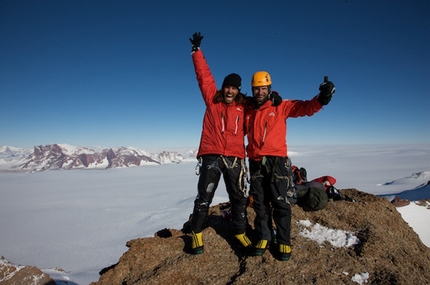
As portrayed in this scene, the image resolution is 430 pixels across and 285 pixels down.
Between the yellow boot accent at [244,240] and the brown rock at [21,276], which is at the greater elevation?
the yellow boot accent at [244,240]

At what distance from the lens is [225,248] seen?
13.0ft

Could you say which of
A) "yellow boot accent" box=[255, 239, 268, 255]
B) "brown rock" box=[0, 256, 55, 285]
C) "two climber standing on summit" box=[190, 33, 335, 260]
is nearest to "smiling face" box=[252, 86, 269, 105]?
"two climber standing on summit" box=[190, 33, 335, 260]

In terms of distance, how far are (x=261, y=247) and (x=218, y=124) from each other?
84.4 inches

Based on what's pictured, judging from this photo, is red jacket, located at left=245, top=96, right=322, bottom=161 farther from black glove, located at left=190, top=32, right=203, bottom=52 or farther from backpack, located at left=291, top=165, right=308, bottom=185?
backpack, located at left=291, top=165, right=308, bottom=185

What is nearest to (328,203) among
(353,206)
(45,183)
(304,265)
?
(353,206)

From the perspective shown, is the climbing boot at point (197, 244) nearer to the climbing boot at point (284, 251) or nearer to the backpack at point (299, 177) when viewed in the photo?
the climbing boot at point (284, 251)

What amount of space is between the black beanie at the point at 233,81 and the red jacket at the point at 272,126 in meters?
0.57

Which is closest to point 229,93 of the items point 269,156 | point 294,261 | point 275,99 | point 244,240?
point 275,99

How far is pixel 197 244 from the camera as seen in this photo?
12.6 ft

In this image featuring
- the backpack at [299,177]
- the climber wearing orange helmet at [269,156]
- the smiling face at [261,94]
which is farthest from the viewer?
the backpack at [299,177]

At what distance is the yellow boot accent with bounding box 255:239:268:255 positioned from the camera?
3.57m

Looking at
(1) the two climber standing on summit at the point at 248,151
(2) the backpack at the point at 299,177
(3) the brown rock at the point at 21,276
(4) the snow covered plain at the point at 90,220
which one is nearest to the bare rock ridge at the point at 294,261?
(1) the two climber standing on summit at the point at 248,151

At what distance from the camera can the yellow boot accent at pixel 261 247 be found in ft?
11.7

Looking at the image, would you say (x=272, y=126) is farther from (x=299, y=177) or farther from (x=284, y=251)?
(x=299, y=177)
